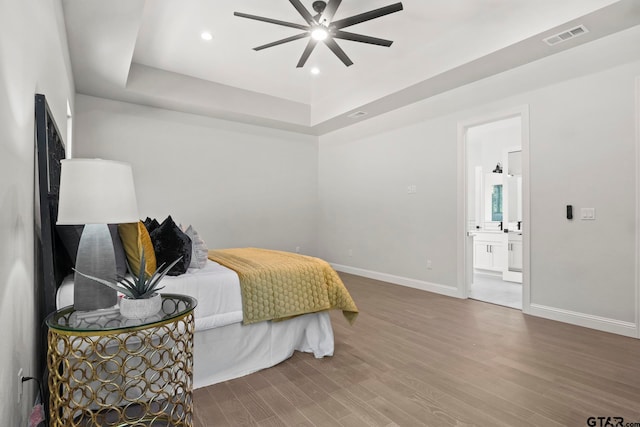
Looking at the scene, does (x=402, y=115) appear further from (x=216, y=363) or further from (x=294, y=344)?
(x=216, y=363)

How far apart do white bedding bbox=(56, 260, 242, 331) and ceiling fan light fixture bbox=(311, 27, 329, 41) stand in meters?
2.26

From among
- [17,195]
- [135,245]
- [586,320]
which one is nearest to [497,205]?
[586,320]

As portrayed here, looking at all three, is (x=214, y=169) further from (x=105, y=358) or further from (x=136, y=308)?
(x=105, y=358)

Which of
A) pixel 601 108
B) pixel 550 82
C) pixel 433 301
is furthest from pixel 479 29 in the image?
pixel 433 301

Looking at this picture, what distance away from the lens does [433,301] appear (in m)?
4.24

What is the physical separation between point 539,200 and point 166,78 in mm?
4949

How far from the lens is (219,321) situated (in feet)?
7.26

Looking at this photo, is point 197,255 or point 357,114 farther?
point 357,114

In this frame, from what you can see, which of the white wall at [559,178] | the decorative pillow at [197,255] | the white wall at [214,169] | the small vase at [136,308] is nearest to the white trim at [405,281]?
the white wall at [559,178]

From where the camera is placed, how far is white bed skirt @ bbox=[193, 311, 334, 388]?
2205 millimetres

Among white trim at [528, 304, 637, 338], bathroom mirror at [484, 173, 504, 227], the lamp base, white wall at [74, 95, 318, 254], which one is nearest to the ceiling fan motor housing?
the lamp base

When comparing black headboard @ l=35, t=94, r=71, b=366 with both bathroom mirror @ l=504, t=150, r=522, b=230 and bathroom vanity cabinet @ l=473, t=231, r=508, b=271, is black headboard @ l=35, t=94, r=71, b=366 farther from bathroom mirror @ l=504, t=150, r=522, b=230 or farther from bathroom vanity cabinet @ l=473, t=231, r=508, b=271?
bathroom mirror @ l=504, t=150, r=522, b=230

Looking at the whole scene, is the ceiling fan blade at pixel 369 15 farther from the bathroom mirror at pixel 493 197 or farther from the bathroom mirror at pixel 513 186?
the bathroom mirror at pixel 493 197

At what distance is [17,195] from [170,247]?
0.94 meters
